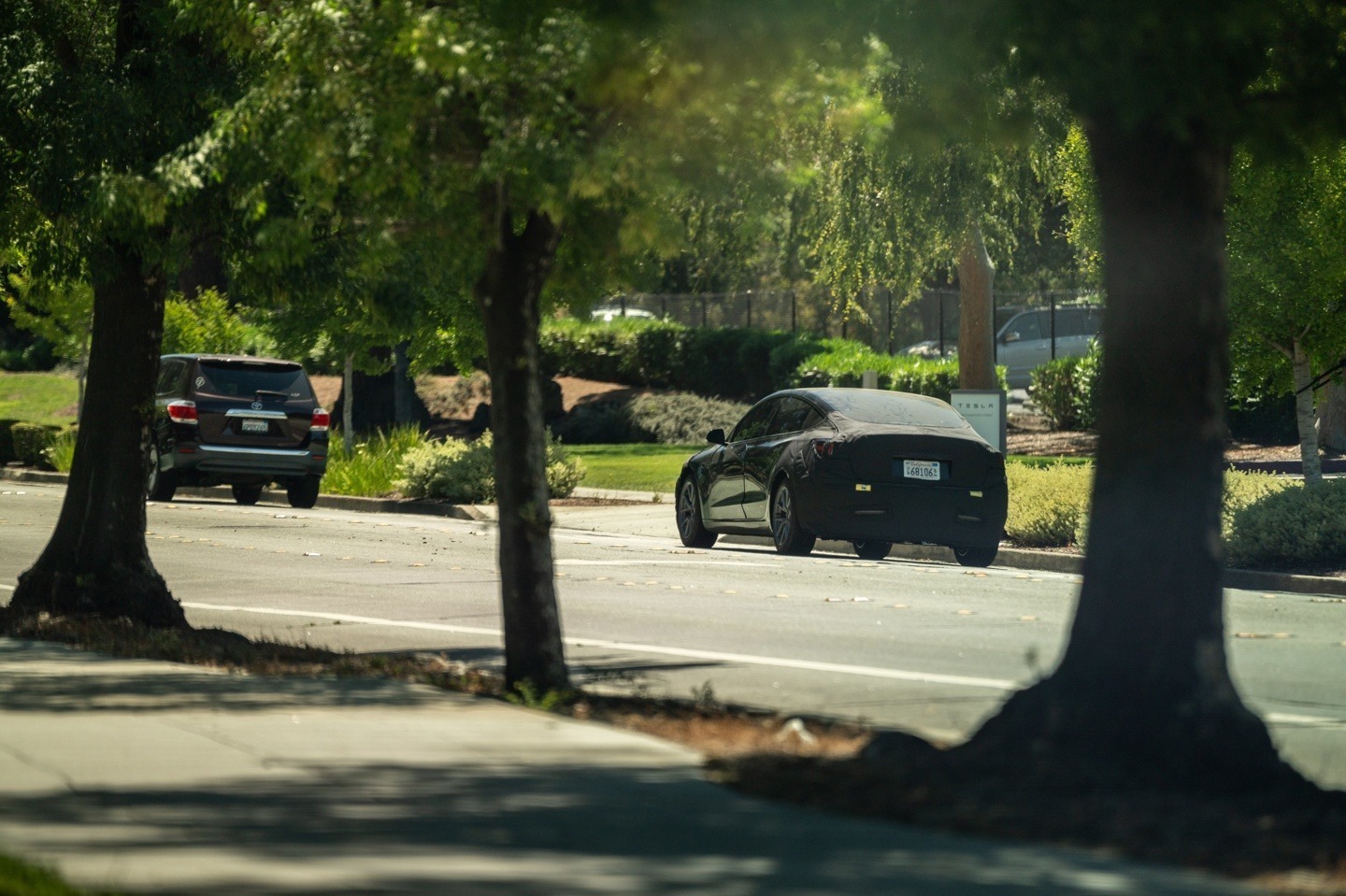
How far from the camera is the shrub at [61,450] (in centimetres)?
3155

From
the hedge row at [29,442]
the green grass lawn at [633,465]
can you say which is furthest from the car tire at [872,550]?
the hedge row at [29,442]

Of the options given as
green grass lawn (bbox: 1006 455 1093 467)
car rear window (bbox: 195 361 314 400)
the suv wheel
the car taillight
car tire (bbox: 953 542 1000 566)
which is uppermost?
car rear window (bbox: 195 361 314 400)

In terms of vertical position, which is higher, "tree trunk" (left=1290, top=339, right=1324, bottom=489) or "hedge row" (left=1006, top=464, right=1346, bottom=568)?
"tree trunk" (left=1290, top=339, right=1324, bottom=489)

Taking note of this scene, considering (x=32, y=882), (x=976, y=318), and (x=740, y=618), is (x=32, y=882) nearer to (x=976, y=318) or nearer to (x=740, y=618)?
(x=740, y=618)

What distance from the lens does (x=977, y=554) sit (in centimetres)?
1789

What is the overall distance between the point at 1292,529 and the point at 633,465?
15488 mm

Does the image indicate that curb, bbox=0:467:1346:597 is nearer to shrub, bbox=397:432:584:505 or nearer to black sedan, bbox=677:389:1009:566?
shrub, bbox=397:432:584:505

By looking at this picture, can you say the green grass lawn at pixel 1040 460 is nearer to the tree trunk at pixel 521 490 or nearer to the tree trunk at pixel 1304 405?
the tree trunk at pixel 1304 405

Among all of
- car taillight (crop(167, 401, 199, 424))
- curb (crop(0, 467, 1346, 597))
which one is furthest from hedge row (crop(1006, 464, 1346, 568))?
car taillight (crop(167, 401, 199, 424))

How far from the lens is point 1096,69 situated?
22.1 ft

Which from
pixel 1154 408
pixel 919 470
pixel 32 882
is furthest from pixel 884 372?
pixel 32 882

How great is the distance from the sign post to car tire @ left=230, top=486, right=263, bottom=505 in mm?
10350

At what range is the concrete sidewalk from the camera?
18.0 ft

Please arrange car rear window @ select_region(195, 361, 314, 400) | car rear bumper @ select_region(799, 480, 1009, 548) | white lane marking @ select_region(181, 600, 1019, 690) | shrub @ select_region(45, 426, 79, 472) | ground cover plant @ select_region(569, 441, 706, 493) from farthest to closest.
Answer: shrub @ select_region(45, 426, 79, 472), ground cover plant @ select_region(569, 441, 706, 493), car rear window @ select_region(195, 361, 314, 400), car rear bumper @ select_region(799, 480, 1009, 548), white lane marking @ select_region(181, 600, 1019, 690)
